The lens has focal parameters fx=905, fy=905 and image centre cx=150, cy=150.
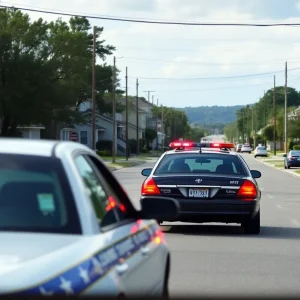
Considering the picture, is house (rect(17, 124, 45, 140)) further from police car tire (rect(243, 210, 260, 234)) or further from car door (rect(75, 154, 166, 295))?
car door (rect(75, 154, 166, 295))

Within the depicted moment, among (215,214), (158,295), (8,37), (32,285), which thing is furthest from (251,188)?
(8,37)

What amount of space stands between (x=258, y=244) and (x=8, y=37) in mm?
56006

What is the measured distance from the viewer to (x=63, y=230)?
4.68 m

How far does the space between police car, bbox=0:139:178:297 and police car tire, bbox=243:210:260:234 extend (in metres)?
9.95

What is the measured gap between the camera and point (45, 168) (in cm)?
494

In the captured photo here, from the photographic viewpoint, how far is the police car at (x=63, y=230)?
409cm

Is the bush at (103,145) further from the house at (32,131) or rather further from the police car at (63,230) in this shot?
the police car at (63,230)

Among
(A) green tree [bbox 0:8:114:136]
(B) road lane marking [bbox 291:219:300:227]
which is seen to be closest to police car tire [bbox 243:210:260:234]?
(B) road lane marking [bbox 291:219:300:227]

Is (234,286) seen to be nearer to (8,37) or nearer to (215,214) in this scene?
(215,214)

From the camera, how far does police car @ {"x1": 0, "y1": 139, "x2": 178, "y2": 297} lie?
13.4ft

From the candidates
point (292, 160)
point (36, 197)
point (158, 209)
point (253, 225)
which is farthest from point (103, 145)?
point (36, 197)

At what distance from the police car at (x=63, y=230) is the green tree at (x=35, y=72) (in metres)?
59.9

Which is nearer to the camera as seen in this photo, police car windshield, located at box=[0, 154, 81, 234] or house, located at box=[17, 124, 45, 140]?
police car windshield, located at box=[0, 154, 81, 234]

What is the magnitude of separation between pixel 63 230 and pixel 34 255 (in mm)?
398
